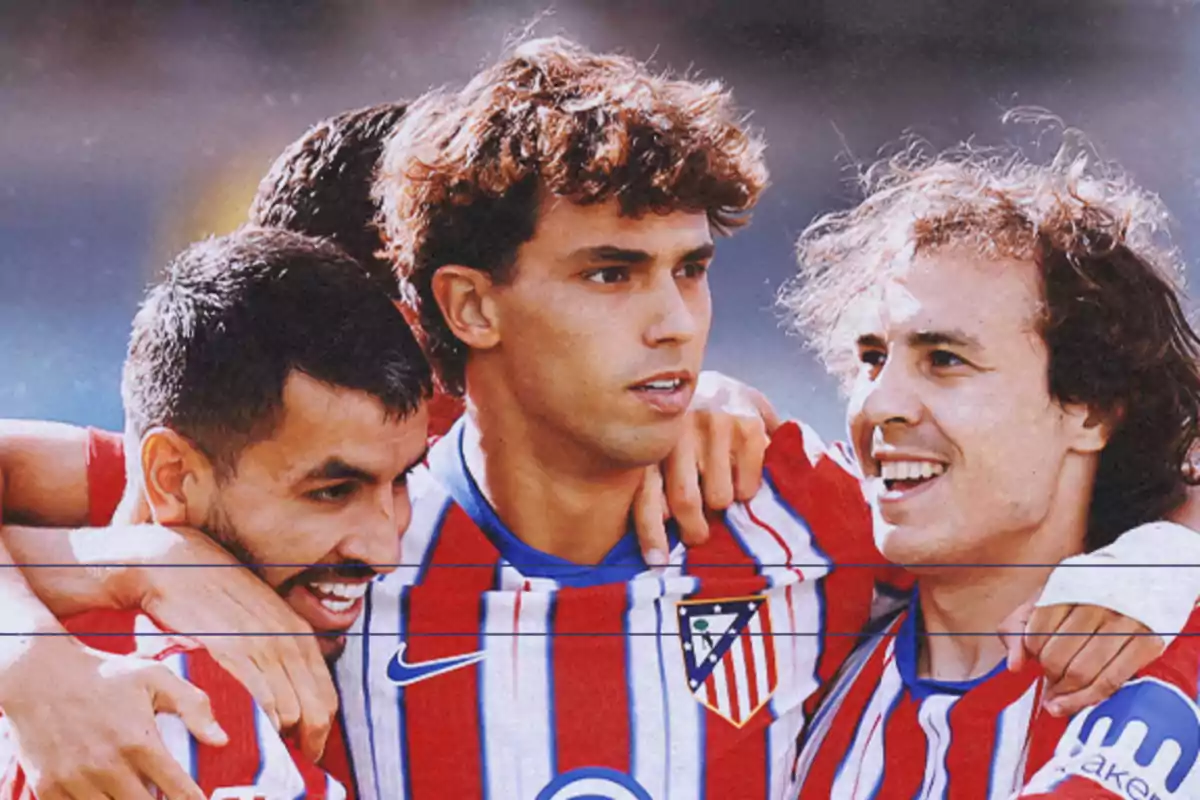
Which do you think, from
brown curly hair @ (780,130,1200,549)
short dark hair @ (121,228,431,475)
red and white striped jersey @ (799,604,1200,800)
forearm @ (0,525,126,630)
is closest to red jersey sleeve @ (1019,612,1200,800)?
red and white striped jersey @ (799,604,1200,800)

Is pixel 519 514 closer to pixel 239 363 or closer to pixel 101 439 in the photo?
pixel 239 363

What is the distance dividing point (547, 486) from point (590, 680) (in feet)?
0.87

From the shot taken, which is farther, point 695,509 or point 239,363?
point 695,509

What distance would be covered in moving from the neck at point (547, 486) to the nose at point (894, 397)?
1.06ft

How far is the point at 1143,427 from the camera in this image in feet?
6.89

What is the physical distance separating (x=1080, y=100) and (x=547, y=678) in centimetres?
107

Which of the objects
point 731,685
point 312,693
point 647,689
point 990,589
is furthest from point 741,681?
point 312,693

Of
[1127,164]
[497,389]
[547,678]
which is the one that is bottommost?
[547,678]

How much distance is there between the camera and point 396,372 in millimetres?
2021

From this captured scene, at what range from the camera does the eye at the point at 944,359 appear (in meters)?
2.03

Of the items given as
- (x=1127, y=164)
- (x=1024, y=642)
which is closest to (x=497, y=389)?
(x=1024, y=642)

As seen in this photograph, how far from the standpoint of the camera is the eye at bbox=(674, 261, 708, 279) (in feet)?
6.66

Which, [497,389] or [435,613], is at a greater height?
[497,389]

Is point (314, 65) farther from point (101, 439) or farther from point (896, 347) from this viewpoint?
point (896, 347)
